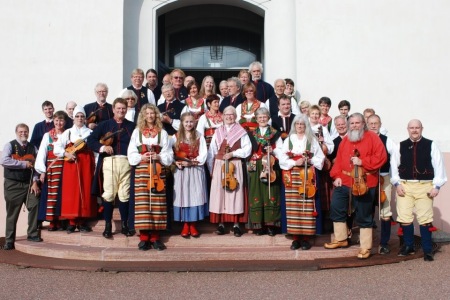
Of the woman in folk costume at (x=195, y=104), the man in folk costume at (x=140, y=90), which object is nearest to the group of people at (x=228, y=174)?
the woman in folk costume at (x=195, y=104)

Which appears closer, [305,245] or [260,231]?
[305,245]

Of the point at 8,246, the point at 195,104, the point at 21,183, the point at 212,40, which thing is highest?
the point at 212,40

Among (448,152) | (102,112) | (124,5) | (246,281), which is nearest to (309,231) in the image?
(246,281)

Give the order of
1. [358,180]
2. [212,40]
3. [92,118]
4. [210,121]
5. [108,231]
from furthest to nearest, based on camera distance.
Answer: [212,40] → [92,118] → [210,121] → [108,231] → [358,180]

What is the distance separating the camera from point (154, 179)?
666 cm

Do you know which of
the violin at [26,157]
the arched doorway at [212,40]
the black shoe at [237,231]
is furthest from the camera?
the arched doorway at [212,40]

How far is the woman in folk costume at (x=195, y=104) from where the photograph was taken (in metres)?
8.05

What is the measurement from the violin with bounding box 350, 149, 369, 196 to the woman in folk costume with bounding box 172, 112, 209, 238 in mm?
1930

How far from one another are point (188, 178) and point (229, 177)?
1.79ft

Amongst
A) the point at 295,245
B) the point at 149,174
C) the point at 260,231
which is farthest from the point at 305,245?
the point at 149,174

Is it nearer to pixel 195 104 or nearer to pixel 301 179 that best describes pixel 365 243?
pixel 301 179

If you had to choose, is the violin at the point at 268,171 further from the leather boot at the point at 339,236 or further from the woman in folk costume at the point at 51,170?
the woman in folk costume at the point at 51,170

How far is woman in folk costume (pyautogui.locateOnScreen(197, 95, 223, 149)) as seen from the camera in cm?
756

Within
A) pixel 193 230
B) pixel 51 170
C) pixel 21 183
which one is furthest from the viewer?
pixel 21 183
